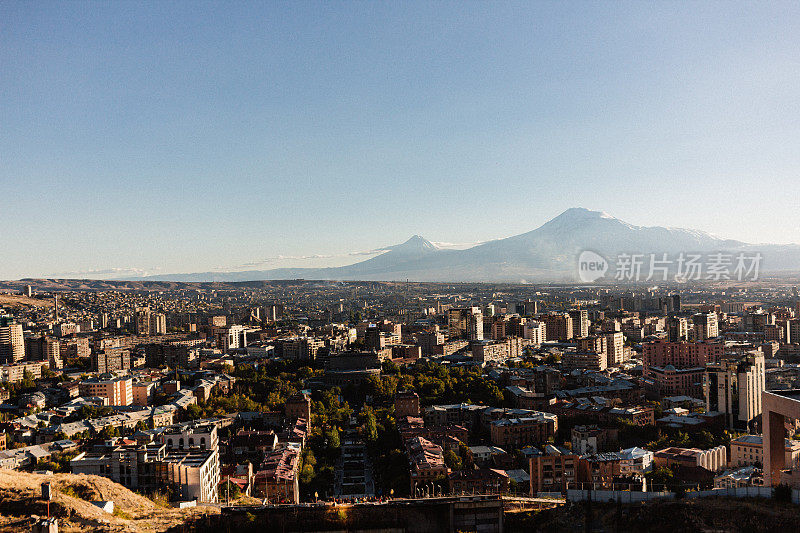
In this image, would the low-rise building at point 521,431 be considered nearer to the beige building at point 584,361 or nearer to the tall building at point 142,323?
the beige building at point 584,361

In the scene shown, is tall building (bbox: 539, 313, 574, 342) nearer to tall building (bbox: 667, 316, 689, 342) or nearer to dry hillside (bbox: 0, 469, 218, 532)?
tall building (bbox: 667, 316, 689, 342)

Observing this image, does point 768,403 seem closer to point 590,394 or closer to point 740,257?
point 590,394

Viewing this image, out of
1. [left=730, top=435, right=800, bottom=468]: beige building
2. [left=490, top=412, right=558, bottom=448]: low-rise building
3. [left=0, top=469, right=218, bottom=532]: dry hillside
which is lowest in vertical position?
[left=490, top=412, right=558, bottom=448]: low-rise building

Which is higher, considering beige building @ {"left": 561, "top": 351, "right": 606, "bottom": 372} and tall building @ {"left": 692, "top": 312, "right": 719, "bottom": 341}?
tall building @ {"left": 692, "top": 312, "right": 719, "bottom": 341}

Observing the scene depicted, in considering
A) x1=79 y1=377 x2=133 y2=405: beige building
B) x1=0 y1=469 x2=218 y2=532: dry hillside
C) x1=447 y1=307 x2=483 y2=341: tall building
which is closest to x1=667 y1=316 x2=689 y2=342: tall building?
x1=447 y1=307 x2=483 y2=341: tall building

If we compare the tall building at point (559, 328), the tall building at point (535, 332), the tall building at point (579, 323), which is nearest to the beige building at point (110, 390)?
the tall building at point (535, 332)

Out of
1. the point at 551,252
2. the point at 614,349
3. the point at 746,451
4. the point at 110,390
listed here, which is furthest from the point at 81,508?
Answer: the point at 551,252

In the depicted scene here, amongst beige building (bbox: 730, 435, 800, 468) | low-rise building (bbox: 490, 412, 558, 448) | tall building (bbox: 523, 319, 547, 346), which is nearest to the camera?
beige building (bbox: 730, 435, 800, 468)

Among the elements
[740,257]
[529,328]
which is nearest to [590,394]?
[529,328]
